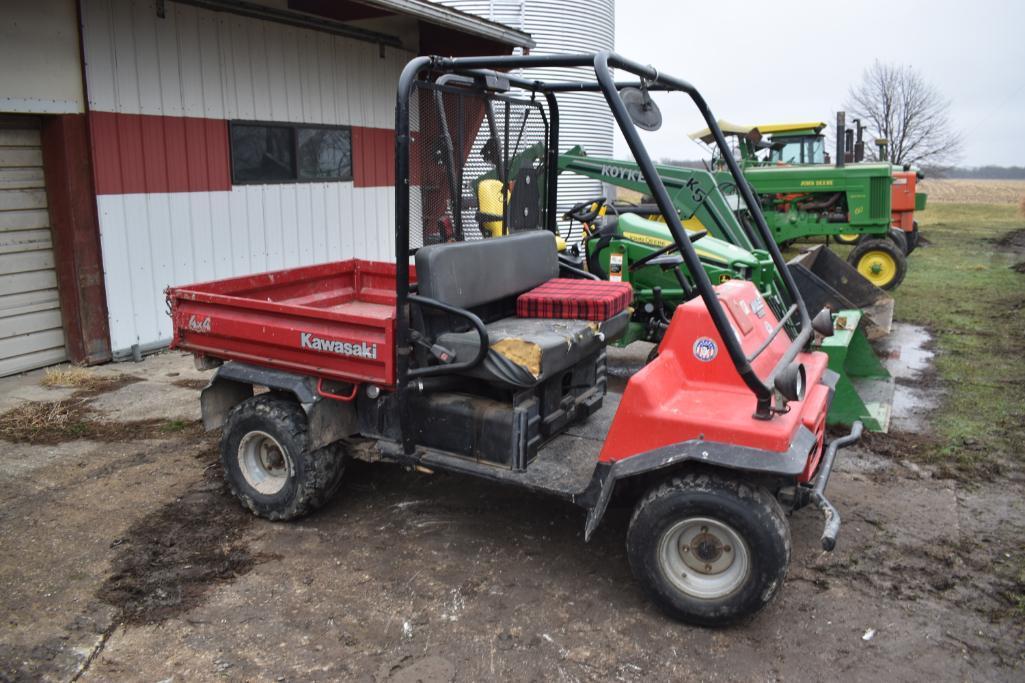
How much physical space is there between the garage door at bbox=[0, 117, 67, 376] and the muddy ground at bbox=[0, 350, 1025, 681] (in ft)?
7.63

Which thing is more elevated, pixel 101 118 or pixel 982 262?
pixel 101 118

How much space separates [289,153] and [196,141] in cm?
134

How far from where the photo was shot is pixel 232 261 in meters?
8.94

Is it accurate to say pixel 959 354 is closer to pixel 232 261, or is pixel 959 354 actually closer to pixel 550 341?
pixel 550 341

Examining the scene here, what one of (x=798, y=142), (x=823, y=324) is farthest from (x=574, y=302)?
(x=798, y=142)

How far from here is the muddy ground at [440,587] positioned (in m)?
3.44

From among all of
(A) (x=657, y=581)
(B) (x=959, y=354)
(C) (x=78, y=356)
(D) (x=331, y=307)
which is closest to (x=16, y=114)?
(C) (x=78, y=356)

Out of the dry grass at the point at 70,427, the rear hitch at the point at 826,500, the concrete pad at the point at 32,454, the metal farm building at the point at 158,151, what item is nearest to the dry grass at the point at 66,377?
the metal farm building at the point at 158,151

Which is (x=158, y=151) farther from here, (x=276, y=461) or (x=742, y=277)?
(x=742, y=277)

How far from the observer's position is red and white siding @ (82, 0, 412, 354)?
7684mm

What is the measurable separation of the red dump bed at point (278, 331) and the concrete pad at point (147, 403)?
1642mm

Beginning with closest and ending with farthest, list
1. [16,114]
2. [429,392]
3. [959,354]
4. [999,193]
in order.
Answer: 1. [429,392]
2. [16,114]
3. [959,354]
4. [999,193]

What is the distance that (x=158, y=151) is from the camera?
8070 mm

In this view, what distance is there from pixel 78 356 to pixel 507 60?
5571 millimetres
